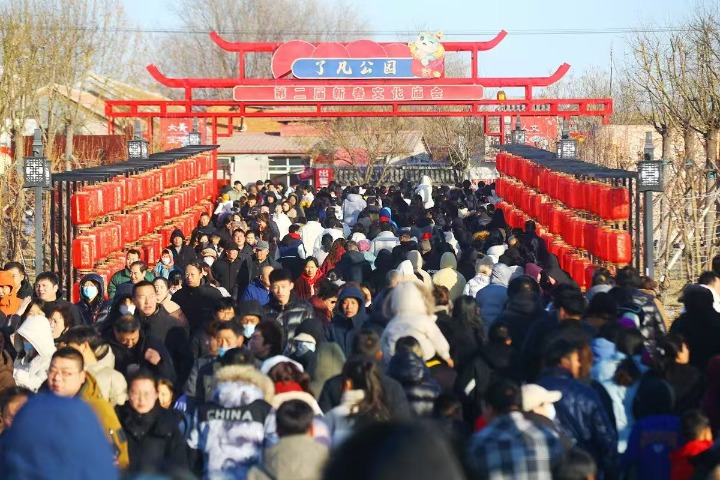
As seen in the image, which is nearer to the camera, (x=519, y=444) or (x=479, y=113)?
(x=519, y=444)

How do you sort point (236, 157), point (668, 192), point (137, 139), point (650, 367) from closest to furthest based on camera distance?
point (650, 367) < point (668, 192) < point (137, 139) < point (236, 157)

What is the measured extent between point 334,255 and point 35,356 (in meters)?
6.43

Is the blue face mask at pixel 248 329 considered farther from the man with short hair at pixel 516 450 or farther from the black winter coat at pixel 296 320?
the man with short hair at pixel 516 450

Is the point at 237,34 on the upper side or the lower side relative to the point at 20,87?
upper

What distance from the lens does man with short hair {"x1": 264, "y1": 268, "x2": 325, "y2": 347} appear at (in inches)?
384

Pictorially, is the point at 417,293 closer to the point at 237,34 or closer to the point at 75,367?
the point at 75,367

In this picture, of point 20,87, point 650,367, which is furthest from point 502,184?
point 650,367

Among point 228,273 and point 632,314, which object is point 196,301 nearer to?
point 228,273

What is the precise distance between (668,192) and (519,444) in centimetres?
1788

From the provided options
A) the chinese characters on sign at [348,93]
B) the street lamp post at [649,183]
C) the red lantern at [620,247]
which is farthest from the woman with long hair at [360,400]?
the chinese characters on sign at [348,93]

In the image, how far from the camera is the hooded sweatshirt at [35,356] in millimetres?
9656

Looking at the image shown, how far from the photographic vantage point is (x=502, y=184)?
94.2 ft

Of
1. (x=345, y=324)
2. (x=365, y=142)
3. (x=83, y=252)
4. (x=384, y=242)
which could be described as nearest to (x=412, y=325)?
(x=345, y=324)

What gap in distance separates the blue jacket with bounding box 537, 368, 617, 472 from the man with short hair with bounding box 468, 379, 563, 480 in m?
1.07
